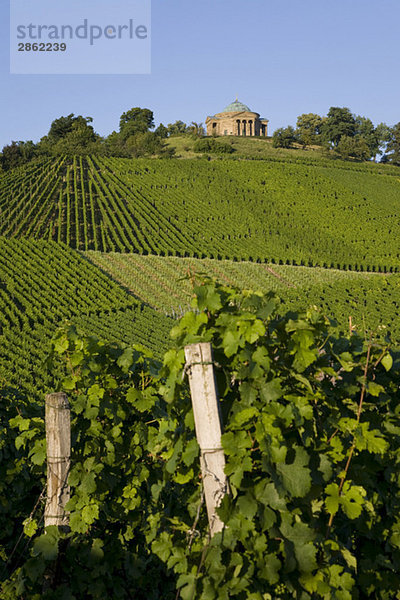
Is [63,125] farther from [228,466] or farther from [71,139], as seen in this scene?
[228,466]

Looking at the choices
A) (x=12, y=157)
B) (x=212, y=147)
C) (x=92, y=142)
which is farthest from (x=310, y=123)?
(x=12, y=157)

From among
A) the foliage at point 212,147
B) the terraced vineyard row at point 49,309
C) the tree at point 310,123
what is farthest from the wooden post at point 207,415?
the tree at point 310,123

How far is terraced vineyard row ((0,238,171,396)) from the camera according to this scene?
18.8m

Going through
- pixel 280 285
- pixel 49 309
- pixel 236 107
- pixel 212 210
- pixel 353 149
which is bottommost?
pixel 280 285

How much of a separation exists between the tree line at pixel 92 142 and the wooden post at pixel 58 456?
7525 cm

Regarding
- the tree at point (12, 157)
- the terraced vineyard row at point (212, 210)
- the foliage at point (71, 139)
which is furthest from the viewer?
the foliage at point (71, 139)

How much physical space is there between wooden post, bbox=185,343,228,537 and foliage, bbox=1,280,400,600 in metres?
0.07

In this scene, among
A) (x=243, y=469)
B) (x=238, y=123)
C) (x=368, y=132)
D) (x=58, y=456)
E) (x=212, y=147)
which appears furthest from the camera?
(x=238, y=123)

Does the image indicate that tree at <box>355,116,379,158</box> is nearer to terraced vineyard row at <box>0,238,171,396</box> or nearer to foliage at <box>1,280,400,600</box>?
terraced vineyard row at <box>0,238,171,396</box>

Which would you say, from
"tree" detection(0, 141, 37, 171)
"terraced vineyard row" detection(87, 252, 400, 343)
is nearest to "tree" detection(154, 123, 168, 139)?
"tree" detection(0, 141, 37, 171)

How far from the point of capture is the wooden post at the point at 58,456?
150 inches

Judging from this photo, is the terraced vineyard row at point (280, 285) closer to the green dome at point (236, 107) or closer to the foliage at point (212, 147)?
the foliage at point (212, 147)

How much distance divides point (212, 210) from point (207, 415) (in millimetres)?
50737

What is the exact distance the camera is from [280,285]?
120 feet
